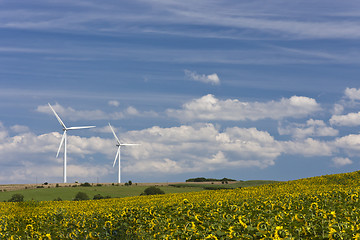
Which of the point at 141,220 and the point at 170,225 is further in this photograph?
the point at 141,220

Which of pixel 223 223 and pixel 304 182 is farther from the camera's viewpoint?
pixel 304 182

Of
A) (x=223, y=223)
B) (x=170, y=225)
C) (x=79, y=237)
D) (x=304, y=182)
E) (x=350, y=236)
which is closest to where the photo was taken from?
(x=350, y=236)

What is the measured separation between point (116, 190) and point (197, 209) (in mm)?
68291

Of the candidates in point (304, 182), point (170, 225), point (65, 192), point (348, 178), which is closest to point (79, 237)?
point (170, 225)

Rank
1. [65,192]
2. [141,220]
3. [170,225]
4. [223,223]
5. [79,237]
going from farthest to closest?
[65,192] → [141,220] → [79,237] → [170,225] → [223,223]

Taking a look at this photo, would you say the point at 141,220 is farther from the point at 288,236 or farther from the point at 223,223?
the point at 288,236

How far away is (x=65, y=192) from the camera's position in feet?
269

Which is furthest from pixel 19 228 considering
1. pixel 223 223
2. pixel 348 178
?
pixel 348 178

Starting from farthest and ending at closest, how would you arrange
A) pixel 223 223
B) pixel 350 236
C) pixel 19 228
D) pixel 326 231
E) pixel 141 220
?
pixel 19 228
pixel 141 220
pixel 223 223
pixel 326 231
pixel 350 236

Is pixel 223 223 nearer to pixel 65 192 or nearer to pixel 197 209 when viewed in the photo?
pixel 197 209

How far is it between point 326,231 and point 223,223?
3391 millimetres

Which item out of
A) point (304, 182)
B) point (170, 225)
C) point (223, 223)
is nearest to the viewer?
point (223, 223)

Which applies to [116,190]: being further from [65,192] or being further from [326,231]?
[326,231]

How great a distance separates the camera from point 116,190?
8594 cm
